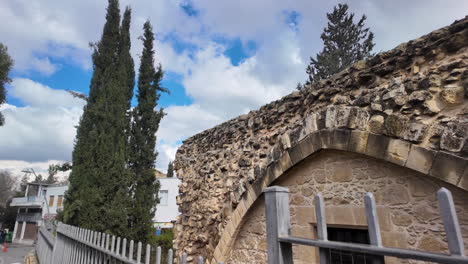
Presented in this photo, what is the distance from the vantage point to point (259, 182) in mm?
4074

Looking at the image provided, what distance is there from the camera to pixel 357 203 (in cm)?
Answer: 300

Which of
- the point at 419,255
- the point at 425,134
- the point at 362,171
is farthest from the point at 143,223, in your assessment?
the point at 419,255

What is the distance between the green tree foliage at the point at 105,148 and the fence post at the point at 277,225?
8.52 meters

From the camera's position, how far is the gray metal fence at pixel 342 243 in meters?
0.73

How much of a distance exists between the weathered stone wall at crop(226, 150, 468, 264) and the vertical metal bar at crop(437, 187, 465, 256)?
199 centimetres

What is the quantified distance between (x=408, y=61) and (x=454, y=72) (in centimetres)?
52

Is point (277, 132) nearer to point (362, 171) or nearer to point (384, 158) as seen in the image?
point (362, 171)

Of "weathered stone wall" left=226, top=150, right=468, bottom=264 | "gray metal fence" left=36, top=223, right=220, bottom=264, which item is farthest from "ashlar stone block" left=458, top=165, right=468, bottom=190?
"gray metal fence" left=36, top=223, right=220, bottom=264

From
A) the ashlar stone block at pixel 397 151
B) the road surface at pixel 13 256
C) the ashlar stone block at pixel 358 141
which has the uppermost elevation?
the ashlar stone block at pixel 358 141

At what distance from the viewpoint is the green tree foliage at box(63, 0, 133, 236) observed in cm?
867

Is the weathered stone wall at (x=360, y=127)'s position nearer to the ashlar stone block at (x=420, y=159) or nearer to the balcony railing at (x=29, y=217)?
the ashlar stone block at (x=420, y=159)

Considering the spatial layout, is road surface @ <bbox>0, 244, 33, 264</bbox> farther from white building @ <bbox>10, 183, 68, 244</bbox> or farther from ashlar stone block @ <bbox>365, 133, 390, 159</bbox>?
ashlar stone block @ <bbox>365, 133, 390, 159</bbox>

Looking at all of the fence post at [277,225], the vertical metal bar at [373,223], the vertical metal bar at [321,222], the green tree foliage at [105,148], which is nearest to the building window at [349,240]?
the fence post at [277,225]

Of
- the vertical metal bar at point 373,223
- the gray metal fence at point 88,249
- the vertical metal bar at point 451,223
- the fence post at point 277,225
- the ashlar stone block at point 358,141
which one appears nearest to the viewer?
the vertical metal bar at point 451,223
